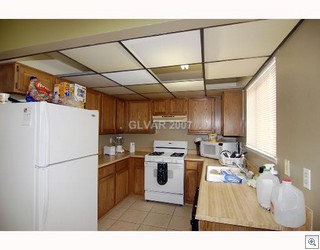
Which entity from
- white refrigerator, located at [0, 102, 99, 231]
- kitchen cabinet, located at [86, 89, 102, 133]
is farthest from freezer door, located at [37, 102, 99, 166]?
kitchen cabinet, located at [86, 89, 102, 133]

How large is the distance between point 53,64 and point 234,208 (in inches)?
99.7

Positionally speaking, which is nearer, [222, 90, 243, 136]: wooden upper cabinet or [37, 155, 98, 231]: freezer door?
[37, 155, 98, 231]: freezer door

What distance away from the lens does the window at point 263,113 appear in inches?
65.0

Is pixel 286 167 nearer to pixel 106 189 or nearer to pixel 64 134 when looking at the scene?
pixel 64 134

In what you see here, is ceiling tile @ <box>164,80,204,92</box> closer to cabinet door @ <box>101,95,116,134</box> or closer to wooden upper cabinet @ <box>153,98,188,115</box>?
wooden upper cabinet @ <box>153,98,188,115</box>

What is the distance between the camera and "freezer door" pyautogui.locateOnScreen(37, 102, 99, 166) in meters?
1.36

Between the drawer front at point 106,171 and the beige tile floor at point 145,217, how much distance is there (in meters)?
0.65

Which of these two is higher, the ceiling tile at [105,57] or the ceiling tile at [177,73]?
the ceiling tile at [177,73]

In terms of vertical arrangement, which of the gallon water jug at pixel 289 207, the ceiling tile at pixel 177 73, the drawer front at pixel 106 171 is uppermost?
the ceiling tile at pixel 177 73

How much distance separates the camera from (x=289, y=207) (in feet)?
3.27

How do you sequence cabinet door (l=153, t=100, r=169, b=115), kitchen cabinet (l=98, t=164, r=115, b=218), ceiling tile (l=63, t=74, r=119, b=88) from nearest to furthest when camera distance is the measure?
ceiling tile (l=63, t=74, r=119, b=88) < kitchen cabinet (l=98, t=164, r=115, b=218) < cabinet door (l=153, t=100, r=169, b=115)

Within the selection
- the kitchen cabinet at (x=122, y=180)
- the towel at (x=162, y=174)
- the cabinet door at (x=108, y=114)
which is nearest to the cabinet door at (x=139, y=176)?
the kitchen cabinet at (x=122, y=180)

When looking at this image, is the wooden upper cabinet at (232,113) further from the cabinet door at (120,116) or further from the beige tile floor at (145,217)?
the cabinet door at (120,116)

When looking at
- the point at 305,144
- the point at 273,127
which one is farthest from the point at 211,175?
the point at 305,144
